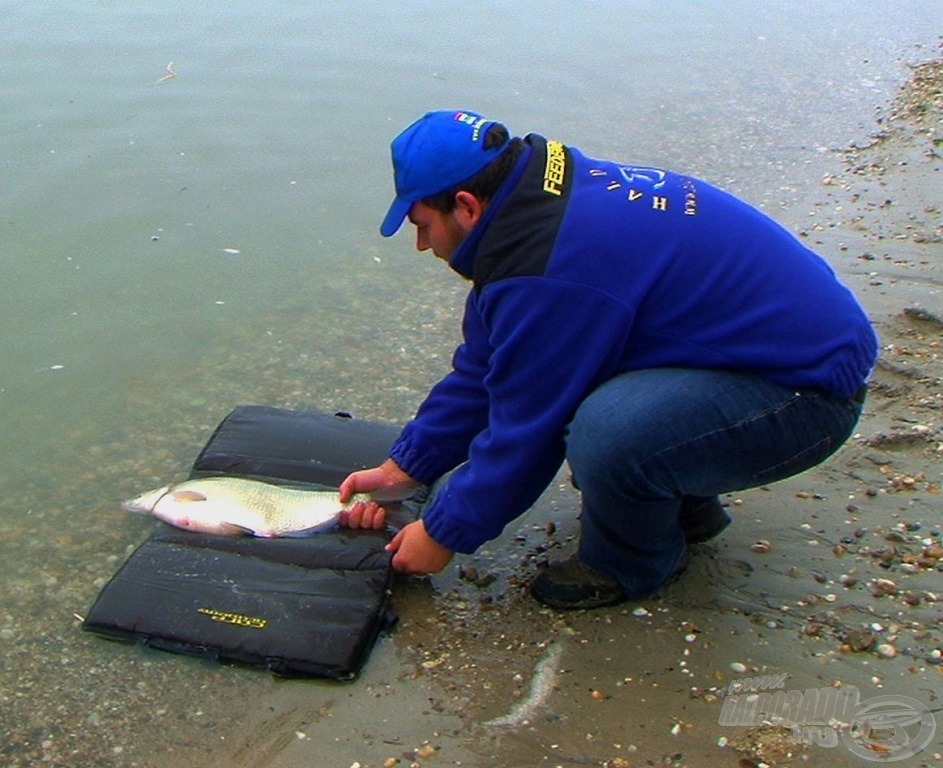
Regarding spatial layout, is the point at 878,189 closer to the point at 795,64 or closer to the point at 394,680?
the point at 795,64

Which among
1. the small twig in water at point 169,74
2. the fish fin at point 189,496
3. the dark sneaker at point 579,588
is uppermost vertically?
the small twig in water at point 169,74

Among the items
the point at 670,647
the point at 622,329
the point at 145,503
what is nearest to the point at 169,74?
the point at 145,503

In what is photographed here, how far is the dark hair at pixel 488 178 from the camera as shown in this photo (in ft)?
10.1

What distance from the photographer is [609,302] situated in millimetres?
3029

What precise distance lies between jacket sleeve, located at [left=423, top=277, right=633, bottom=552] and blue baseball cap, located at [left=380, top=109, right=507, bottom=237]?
0.34 metres

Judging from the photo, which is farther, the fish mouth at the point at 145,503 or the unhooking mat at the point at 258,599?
the fish mouth at the point at 145,503

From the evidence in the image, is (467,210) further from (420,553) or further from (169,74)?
(169,74)

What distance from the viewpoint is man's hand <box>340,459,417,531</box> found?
4031mm

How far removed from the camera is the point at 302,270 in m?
6.66

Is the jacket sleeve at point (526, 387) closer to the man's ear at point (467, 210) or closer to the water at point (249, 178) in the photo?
the man's ear at point (467, 210)

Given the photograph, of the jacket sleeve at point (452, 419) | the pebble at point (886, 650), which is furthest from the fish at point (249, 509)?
the pebble at point (886, 650)

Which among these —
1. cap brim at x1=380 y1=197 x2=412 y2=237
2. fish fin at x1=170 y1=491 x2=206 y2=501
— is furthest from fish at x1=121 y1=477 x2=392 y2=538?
cap brim at x1=380 y1=197 x2=412 y2=237

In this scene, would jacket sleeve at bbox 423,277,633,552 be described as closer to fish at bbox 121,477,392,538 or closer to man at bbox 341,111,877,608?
man at bbox 341,111,877,608

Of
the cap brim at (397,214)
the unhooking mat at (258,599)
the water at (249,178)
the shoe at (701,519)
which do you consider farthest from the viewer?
the water at (249,178)
